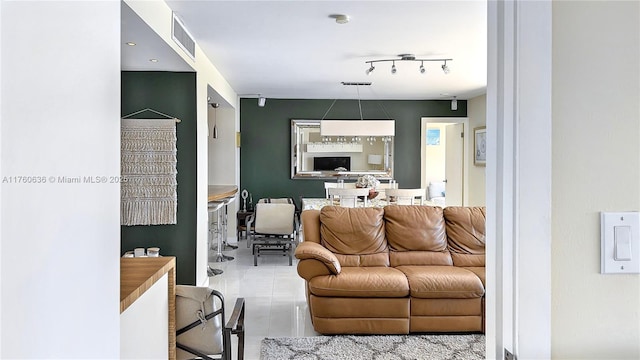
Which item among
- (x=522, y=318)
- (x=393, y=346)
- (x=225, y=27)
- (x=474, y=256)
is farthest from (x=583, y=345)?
(x=225, y=27)

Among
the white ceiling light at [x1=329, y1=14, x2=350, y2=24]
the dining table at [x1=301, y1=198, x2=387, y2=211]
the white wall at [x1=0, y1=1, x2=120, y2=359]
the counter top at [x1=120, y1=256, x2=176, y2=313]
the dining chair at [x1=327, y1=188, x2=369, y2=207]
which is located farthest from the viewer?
the dining table at [x1=301, y1=198, x2=387, y2=211]

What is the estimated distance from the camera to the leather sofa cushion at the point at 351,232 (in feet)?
12.6

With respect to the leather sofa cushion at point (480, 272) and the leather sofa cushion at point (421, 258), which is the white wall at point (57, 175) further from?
the leather sofa cushion at point (421, 258)

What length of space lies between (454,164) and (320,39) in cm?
507

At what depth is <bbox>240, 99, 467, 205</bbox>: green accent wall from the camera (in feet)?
25.2

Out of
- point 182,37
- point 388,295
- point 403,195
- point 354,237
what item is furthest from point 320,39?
point 403,195

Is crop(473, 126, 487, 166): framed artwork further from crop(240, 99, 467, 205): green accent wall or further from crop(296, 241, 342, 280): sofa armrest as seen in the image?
crop(296, 241, 342, 280): sofa armrest

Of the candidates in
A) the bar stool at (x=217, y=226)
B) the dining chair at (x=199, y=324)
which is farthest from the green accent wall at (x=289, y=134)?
the dining chair at (x=199, y=324)

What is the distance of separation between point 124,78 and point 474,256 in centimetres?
355

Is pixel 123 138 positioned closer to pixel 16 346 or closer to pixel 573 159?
pixel 16 346

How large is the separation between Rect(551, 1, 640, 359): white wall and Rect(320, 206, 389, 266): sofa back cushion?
3.01 meters

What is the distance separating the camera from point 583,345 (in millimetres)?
801

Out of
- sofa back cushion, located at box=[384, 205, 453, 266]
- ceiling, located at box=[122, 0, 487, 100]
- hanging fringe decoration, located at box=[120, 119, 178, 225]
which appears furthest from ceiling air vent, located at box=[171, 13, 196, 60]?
sofa back cushion, located at box=[384, 205, 453, 266]

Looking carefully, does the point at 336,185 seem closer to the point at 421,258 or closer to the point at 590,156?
the point at 421,258
